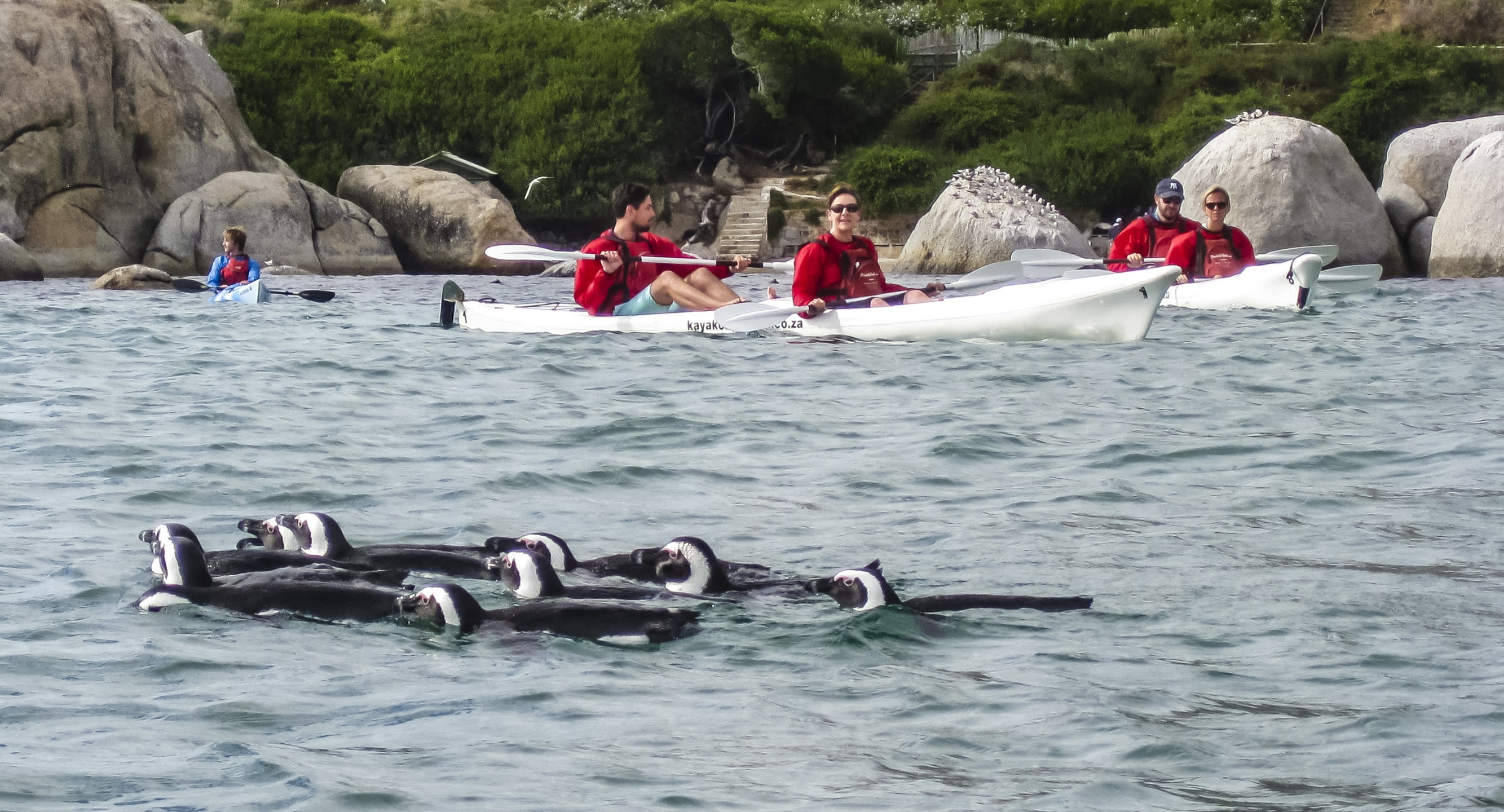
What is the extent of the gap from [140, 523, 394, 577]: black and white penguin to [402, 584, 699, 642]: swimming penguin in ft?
2.11

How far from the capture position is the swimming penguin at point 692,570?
4.80 meters

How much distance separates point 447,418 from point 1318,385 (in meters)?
5.25

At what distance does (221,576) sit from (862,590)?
1.94 m

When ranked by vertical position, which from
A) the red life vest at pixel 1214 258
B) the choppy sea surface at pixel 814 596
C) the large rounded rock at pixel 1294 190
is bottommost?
the choppy sea surface at pixel 814 596

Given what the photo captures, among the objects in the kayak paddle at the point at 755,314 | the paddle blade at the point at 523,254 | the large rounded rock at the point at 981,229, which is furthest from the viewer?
the large rounded rock at the point at 981,229

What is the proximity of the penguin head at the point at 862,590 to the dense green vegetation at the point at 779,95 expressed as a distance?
108 feet

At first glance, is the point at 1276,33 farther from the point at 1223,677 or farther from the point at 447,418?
the point at 1223,677

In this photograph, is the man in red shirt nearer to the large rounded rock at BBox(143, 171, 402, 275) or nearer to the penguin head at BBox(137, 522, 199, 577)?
the penguin head at BBox(137, 522, 199, 577)

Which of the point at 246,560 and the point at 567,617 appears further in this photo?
the point at 246,560

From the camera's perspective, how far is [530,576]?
15.4ft

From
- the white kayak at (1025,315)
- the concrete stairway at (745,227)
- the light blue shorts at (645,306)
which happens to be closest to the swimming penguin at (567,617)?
the white kayak at (1025,315)

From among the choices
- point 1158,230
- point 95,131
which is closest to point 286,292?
point 1158,230

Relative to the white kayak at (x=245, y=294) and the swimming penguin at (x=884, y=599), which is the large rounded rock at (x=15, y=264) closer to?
the white kayak at (x=245, y=294)

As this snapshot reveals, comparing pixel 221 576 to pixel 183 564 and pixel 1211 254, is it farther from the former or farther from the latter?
pixel 1211 254
